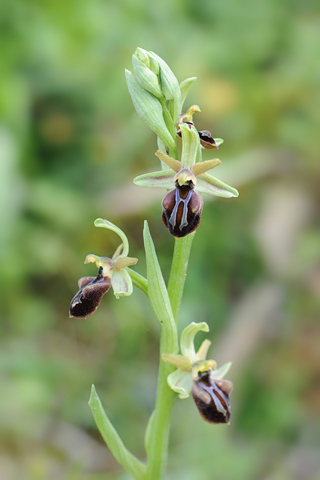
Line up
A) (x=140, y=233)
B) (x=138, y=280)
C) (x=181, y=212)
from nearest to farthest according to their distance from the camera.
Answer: (x=181, y=212) < (x=138, y=280) < (x=140, y=233)

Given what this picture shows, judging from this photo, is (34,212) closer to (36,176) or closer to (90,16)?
(36,176)

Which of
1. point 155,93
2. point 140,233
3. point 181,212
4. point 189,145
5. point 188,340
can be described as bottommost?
point 188,340

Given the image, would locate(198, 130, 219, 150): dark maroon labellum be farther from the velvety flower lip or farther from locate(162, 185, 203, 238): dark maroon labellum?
locate(162, 185, 203, 238): dark maroon labellum

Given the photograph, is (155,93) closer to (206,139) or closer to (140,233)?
(206,139)

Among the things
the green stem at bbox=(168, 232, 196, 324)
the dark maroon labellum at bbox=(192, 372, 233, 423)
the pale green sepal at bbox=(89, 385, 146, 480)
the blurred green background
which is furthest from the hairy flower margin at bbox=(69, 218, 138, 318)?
the blurred green background

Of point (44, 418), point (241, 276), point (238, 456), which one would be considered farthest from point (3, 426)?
point (241, 276)

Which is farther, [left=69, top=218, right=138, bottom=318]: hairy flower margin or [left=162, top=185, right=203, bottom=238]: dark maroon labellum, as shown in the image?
[left=69, top=218, right=138, bottom=318]: hairy flower margin

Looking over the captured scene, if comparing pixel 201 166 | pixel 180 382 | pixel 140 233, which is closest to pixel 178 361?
pixel 180 382
